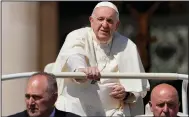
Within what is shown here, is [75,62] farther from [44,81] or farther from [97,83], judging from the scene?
[44,81]

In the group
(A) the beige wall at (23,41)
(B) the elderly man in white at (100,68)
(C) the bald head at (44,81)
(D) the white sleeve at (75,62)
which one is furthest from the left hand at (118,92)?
(A) the beige wall at (23,41)

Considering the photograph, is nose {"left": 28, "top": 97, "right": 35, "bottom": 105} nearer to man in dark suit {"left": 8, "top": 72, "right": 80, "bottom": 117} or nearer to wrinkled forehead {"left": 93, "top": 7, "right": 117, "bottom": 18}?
man in dark suit {"left": 8, "top": 72, "right": 80, "bottom": 117}

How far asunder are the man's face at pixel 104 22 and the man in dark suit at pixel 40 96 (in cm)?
92

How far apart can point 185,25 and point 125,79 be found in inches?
381

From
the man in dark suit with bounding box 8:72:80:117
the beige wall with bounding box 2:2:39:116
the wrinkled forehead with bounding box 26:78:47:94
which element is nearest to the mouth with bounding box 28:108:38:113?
the man in dark suit with bounding box 8:72:80:117

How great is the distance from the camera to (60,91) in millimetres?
7020

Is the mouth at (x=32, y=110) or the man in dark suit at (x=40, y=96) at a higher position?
the man in dark suit at (x=40, y=96)

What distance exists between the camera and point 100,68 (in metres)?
7.04

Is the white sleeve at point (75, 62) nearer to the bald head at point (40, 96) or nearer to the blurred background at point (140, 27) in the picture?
the bald head at point (40, 96)

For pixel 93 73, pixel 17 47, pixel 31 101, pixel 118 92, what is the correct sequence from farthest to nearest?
pixel 17 47 < pixel 118 92 < pixel 93 73 < pixel 31 101

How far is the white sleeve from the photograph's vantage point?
6.75 meters

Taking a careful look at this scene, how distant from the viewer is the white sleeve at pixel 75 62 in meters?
6.75

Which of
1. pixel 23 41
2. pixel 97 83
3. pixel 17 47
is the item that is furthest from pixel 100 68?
pixel 23 41

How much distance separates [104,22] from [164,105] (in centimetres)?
93
